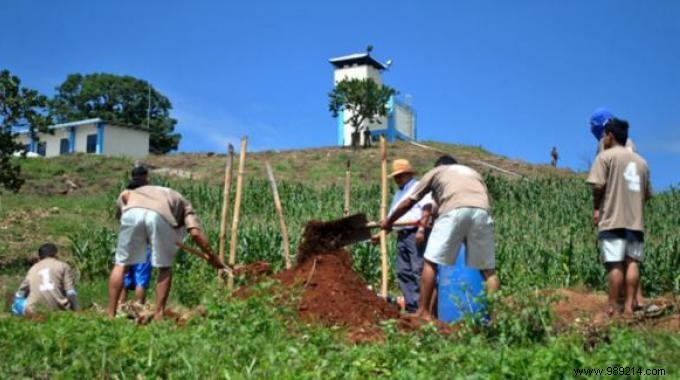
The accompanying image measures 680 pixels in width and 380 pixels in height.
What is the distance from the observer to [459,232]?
6398 millimetres

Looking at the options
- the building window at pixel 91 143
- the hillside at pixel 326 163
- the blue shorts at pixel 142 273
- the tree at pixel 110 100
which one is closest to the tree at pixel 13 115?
the blue shorts at pixel 142 273

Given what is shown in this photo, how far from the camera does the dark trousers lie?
308 inches

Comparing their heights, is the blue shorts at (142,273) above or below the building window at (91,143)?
below

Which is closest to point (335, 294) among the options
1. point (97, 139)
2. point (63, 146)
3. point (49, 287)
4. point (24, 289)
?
point (49, 287)

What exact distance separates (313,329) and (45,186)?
22.0 metres

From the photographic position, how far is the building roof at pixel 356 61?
4534cm

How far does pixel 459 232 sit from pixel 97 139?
39.5 m

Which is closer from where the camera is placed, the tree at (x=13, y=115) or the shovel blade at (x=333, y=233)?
the shovel blade at (x=333, y=233)

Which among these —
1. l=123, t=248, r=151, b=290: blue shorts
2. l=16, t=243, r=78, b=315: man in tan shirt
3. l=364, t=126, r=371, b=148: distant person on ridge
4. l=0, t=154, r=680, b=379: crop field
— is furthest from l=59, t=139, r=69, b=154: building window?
l=0, t=154, r=680, b=379: crop field

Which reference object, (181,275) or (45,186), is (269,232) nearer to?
(181,275)

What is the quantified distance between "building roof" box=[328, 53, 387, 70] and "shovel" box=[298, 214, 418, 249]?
38313 millimetres

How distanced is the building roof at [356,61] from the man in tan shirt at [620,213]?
39666 mm

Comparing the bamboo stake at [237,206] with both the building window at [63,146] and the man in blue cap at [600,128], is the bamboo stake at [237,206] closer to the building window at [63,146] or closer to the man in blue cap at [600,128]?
the man in blue cap at [600,128]

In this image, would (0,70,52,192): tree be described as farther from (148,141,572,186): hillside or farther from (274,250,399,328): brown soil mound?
(148,141,572,186): hillside
